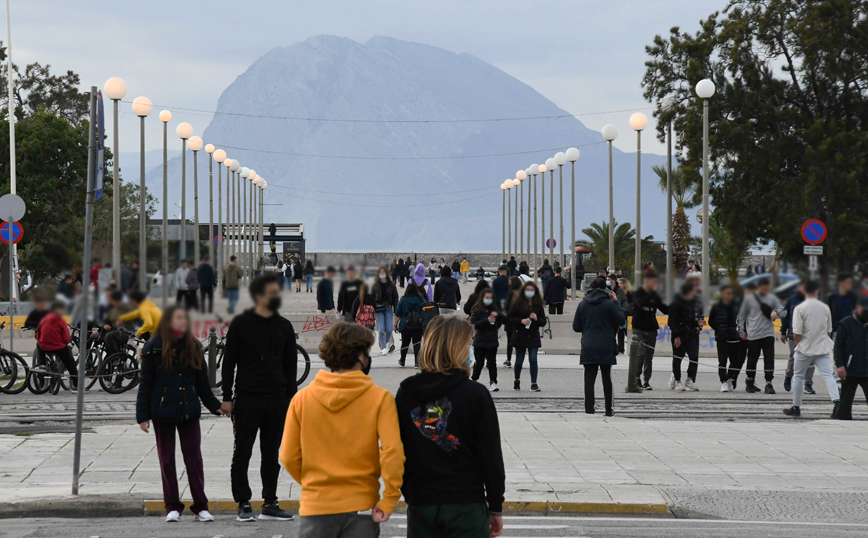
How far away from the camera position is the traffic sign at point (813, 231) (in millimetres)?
3933

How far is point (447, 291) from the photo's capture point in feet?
25.6

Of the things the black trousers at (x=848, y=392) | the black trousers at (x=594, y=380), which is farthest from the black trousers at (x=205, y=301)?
the black trousers at (x=848, y=392)

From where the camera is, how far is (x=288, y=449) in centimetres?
518

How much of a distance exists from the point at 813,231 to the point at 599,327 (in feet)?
31.2

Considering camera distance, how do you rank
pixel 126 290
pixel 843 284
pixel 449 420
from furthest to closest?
pixel 449 420, pixel 126 290, pixel 843 284

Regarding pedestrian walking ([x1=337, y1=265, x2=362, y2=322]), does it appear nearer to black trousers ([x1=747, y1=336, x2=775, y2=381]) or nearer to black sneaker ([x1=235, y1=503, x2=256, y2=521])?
black sneaker ([x1=235, y1=503, x2=256, y2=521])

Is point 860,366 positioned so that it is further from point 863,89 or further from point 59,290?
point 59,290

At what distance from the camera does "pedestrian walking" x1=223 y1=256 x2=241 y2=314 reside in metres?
3.61

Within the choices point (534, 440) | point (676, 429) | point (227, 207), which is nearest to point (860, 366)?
point (676, 429)

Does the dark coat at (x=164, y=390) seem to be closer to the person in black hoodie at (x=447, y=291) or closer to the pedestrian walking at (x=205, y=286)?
the person in black hoodie at (x=447, y=291)

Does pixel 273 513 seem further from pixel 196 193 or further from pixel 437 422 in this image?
pixel 196 193

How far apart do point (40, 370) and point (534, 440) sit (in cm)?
862

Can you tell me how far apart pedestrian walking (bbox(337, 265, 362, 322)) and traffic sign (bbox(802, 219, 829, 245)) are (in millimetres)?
1673

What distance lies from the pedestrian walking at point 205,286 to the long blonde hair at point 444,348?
153cm
